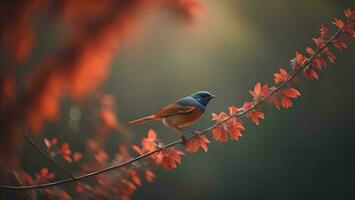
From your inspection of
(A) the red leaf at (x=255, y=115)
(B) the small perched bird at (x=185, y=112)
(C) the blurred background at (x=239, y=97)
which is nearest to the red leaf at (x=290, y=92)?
(A) the red leaf at (x=255, y=115)

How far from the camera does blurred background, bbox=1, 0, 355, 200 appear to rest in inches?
52.2

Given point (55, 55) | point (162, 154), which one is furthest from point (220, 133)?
point (55, 55)

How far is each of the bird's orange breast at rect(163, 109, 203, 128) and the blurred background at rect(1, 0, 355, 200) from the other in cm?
24

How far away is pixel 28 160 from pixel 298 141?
899 millimetres

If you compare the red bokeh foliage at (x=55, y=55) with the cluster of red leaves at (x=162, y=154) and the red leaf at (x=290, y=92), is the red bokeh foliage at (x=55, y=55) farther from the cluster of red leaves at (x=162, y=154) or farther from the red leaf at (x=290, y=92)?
the red leaf at (x=290, y=92)

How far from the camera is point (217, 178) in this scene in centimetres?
155

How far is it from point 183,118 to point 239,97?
421 mm

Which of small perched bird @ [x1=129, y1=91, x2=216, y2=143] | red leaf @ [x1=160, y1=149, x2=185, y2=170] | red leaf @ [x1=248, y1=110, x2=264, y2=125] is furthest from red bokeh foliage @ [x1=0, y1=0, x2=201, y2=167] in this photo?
red leaf @ [x1=248, y1=110, x2=264, y2=125]

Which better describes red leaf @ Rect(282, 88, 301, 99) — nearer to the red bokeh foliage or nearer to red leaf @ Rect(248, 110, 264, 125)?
red leaf @ Rect(248, 110, 264, 125)

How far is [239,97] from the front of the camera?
1.50 metres

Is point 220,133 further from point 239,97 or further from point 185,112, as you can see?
point 239,97

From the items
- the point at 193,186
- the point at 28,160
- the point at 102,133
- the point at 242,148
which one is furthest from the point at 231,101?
the point at 28,160

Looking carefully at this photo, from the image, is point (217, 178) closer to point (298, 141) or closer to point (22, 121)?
point (298, 141)

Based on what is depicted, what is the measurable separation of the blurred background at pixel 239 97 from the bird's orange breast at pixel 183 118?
0.24 m
